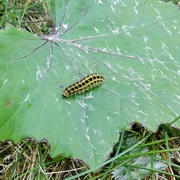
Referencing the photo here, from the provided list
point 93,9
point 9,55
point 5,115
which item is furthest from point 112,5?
point 5,115

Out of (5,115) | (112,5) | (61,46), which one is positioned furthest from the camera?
(112,5)

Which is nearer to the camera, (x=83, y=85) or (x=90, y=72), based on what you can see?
(x=83, y=85)

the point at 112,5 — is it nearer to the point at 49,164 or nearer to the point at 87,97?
the point at 87,97

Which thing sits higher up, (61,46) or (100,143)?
(61,46)
